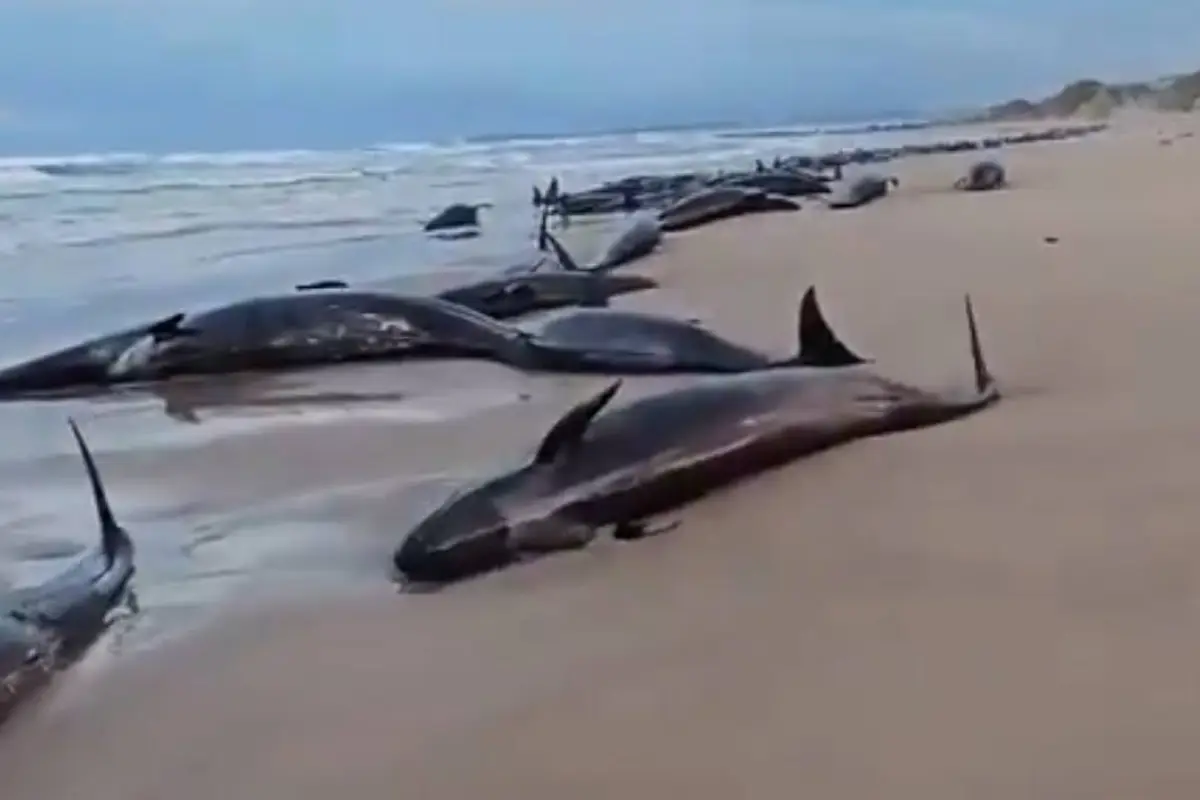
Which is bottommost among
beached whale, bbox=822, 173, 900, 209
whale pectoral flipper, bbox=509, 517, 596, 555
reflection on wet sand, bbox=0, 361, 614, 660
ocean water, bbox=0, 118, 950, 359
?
ocean water, bbox=0, 118, 950, 359

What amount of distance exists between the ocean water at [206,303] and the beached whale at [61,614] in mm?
68

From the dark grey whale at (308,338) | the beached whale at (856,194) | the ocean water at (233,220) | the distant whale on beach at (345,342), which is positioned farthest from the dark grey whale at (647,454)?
the beached whale at (856,194)

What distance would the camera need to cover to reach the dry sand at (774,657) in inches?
74.3

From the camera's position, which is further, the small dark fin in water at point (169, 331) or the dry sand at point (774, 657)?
the small dark fin in water at point (169, 331)

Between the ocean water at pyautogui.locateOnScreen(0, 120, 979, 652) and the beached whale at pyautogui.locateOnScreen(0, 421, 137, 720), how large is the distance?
2.7 inches

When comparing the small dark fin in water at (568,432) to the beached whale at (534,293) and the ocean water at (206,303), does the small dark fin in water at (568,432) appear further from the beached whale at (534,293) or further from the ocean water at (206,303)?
the beached whale at (534,293)

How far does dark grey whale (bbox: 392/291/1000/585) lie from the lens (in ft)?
9.16

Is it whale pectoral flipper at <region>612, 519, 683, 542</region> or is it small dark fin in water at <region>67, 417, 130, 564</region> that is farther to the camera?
whale pectoral flipper at <region>612, 519, 683, 542</region>

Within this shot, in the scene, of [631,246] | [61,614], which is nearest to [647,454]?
[61,614]

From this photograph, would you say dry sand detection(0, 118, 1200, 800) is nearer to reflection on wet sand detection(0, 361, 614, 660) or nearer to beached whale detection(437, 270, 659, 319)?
reflection on wet sand detection(0, 361, 614, 660)

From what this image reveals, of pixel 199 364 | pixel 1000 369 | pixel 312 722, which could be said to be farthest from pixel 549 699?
pixel 199 364

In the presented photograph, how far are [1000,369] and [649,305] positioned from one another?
2248 mm

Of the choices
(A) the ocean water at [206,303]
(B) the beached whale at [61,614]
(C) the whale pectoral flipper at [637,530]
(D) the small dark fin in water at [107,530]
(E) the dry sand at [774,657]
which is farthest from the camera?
(A) the ocean water at [206,303]

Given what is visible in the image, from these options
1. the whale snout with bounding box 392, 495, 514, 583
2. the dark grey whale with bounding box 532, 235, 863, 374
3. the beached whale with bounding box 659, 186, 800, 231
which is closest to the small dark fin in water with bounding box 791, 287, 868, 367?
the dark grey whale with bounding box 532, 235, 863, 374
